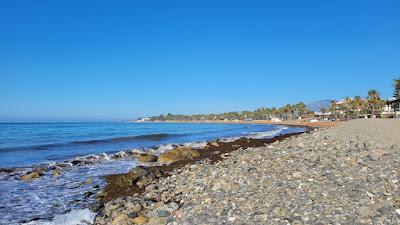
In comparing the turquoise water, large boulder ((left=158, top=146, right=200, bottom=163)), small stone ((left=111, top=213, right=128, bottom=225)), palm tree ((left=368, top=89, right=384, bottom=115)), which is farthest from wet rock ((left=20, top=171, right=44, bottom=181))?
palm tree ((left=368, top=89, right=384, bottom=115))

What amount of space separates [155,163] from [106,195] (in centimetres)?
928

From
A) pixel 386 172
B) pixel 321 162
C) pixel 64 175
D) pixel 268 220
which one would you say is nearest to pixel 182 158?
pixel 64 175

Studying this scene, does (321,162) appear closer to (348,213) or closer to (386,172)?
(386,172)

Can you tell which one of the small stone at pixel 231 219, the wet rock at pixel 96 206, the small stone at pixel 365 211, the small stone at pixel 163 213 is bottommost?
the wet rock at pixel 96 206

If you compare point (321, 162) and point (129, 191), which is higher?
point (321, 162)

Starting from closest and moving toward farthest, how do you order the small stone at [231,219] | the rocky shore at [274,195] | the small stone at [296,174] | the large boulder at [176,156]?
the rocky shore at [274,195]
the small stone at [231,219]
the small stone at [296,174]
the large boulder at [176,156]

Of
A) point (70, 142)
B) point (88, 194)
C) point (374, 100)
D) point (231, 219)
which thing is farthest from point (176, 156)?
Result: point (374, 100)

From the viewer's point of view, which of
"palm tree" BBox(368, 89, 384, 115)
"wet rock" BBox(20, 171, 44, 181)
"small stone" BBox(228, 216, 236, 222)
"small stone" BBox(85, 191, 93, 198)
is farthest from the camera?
"palm tree" BBox(368, 89, 384, 115)

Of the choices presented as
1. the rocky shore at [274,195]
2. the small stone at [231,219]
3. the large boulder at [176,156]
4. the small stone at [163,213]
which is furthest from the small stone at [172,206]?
the large boulder at [176,156]

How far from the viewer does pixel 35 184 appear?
15.1m

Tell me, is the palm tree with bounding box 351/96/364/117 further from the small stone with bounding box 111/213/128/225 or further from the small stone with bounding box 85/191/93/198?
the small stone with bounding box 111/213/128/225

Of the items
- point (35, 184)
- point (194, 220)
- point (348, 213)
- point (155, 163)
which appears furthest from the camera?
point (155, 163)

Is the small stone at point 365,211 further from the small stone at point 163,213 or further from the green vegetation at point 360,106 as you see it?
the green vegetation at point 360,106

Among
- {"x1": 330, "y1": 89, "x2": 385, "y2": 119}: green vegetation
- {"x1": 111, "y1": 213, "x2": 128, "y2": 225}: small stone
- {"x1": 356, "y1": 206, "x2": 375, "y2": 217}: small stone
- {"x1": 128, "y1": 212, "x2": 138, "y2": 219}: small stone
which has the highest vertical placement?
{"x1": 330, "y1": 89, "x2": 385, "y2": 119}: green vegetation
